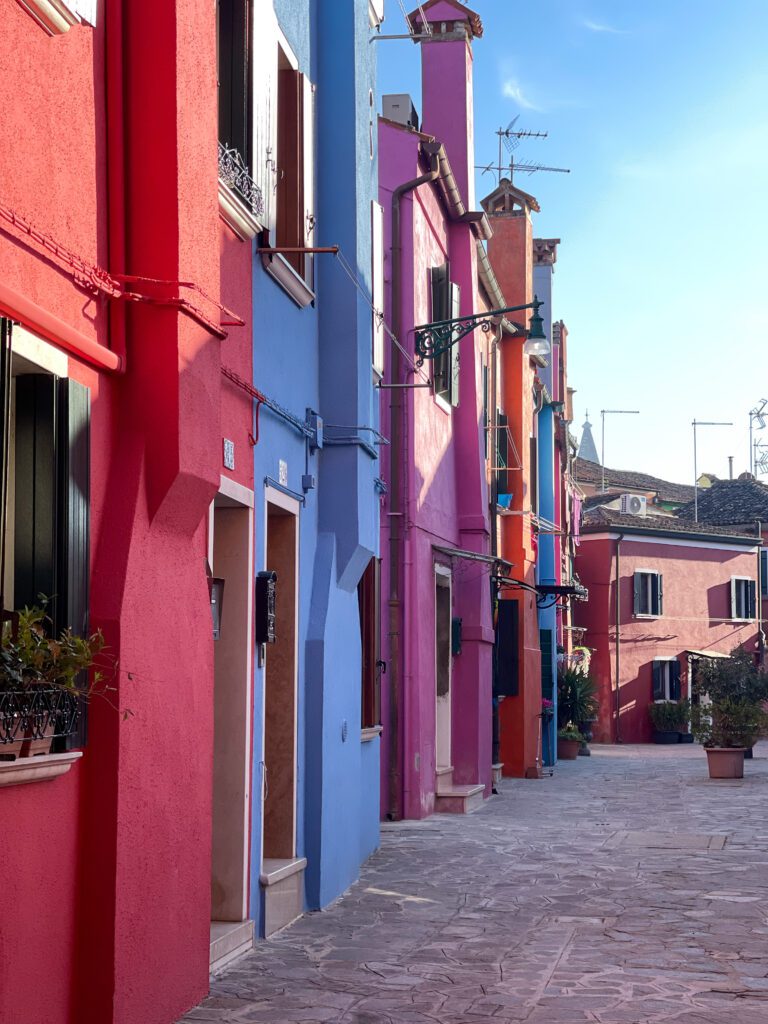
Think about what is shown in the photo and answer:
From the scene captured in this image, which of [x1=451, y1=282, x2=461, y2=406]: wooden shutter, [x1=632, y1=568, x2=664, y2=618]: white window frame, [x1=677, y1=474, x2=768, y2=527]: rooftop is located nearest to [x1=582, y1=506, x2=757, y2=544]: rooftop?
[x1=632, y1=568, x2=664, y2=618]: white window frame

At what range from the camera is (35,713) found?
489 centimetres

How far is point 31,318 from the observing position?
5113 millimetres

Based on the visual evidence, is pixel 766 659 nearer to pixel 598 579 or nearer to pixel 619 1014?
pixel 598 579

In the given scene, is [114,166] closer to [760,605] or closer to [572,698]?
[572,698]

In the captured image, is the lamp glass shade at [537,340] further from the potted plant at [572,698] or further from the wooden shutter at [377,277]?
the potted plant at [572,698]

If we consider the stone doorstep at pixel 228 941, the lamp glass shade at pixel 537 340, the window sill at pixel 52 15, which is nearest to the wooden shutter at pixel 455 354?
the lamp glass shade at pixel 537 340

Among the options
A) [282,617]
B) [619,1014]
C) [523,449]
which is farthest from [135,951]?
[523,449]

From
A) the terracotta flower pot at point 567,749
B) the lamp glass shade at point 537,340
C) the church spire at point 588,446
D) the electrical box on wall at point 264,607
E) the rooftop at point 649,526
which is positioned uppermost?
the church spire at point 588,446

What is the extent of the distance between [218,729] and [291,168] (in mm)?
3756

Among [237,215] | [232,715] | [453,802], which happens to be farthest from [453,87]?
[232,715]

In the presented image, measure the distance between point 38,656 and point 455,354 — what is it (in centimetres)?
1406

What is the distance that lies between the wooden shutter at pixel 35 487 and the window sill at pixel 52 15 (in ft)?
4.33

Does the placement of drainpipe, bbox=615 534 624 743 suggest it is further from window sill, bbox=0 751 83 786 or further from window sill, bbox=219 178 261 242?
window sill, bbox=0 751 83 786

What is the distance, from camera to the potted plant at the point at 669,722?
38500mm
